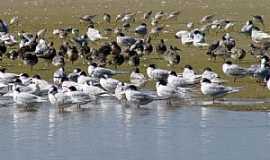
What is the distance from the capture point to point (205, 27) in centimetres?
4369

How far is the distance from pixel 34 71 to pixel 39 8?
100 feet

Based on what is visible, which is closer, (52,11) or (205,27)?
(205,27)

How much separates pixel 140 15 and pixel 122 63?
23.5 meters

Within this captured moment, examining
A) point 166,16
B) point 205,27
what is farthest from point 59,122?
point 166,16

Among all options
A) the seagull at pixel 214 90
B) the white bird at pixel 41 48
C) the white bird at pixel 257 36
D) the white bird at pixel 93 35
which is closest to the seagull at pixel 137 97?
the seagull at pixel 214 90

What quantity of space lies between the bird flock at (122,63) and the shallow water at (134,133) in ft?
1.47

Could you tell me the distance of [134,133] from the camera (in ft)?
62.2

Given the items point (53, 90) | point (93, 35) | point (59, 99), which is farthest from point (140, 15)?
point (59, 99)

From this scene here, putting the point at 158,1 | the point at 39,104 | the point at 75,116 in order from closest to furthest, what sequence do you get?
the point at 75,116
the point at 39,104
the point at 158,1

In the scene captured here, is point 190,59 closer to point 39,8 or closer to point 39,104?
point 39,104

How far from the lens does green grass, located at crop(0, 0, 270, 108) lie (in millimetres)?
32000

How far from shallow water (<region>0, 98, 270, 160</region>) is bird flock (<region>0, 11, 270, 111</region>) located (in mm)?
447

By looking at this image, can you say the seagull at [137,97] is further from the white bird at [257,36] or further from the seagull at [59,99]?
the white bird at [257,36]

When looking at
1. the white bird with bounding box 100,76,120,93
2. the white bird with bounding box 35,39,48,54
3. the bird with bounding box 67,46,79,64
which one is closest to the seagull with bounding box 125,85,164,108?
the white bird with bounding box 100,76,120,93
